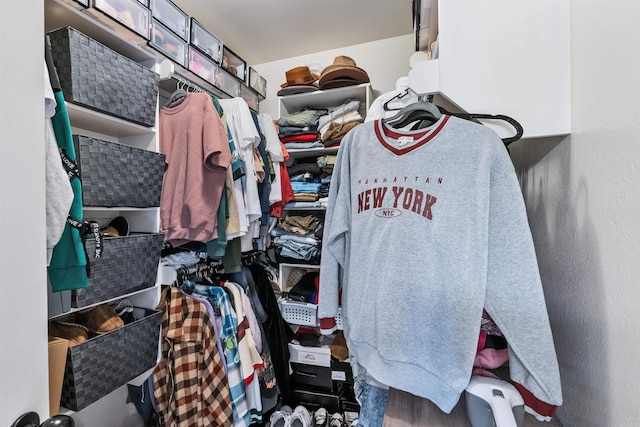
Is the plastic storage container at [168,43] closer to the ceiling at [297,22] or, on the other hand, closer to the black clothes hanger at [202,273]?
the ceiling at [297,22]

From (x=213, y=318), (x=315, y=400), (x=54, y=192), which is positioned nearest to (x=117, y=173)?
(x=54, y=192)

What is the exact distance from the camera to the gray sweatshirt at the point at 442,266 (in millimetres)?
539

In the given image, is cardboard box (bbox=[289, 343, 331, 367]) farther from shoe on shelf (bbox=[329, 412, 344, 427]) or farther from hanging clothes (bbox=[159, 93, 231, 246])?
hanging clothes (bbox=[159, 93, 231, 246])

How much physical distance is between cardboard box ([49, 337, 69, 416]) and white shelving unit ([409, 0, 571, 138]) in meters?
1.23

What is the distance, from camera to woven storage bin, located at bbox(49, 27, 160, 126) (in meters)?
0.86

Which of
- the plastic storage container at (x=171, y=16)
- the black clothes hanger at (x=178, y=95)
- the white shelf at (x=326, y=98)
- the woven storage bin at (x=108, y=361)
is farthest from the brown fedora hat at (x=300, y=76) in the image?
the woven storage bin at (x=108, y=361)

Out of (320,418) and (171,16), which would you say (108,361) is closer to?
(320,418)

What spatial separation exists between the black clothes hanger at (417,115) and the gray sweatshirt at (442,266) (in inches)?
2.2

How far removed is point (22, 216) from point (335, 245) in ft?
2.06

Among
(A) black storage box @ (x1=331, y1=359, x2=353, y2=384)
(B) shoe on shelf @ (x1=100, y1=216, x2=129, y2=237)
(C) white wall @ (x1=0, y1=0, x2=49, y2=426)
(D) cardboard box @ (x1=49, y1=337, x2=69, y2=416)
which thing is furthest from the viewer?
(A) black storage box @ (x1=331, y1=359, x2=353, y2=384)

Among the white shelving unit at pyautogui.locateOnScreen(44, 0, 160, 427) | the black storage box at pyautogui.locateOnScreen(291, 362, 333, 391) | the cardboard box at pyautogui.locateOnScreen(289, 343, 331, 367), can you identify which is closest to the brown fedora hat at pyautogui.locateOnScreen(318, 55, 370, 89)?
the white shelving unit at pyautogui.locateOnScreen(44, 0, 160, 427)

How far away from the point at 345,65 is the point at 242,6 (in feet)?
2.07

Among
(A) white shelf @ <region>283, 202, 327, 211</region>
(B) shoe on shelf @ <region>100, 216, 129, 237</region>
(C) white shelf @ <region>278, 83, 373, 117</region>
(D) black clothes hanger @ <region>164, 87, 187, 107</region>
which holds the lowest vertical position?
(B) shoe on shelf @ <region>100, 216, 129, 237</region>

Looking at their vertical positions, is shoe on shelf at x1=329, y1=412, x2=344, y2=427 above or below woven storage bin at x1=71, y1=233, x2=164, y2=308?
below
